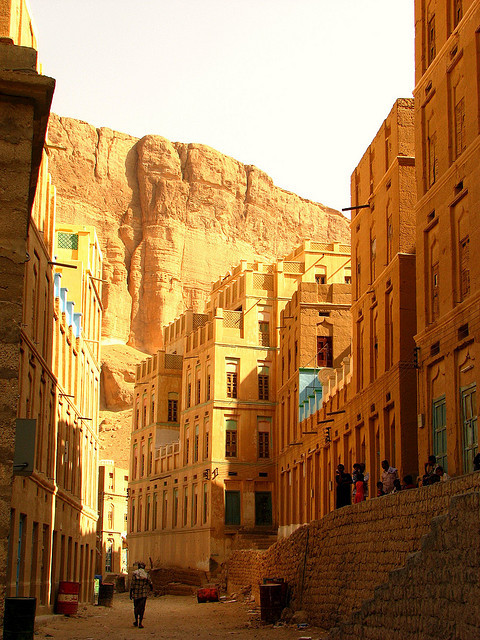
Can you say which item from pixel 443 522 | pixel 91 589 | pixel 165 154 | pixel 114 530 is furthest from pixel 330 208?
pixel 443 522

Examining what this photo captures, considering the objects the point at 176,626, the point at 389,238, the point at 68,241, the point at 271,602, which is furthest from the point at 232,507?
the point at 271,602

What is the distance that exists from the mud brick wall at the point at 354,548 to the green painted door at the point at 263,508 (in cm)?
2401

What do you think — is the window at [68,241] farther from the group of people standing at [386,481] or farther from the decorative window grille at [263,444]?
the group of people standing at [386,481]

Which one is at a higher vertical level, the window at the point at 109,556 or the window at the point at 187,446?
the window at the point at 187,446

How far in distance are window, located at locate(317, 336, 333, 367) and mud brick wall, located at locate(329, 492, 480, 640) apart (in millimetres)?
30595

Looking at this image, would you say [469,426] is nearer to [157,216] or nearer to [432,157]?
[432,157]

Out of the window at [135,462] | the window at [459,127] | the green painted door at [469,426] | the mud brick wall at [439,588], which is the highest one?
the window at [459,127]

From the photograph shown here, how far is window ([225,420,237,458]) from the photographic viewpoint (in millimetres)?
54625

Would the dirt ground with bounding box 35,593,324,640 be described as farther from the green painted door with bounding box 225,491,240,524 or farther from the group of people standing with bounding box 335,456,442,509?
the green painted door with bounding box 225,491,240,524

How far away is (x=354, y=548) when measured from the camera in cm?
2017

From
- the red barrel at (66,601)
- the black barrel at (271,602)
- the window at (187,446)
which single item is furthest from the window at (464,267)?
the window at (187,446)

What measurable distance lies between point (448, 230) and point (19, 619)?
40.9 feet

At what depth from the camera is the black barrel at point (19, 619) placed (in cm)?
1659

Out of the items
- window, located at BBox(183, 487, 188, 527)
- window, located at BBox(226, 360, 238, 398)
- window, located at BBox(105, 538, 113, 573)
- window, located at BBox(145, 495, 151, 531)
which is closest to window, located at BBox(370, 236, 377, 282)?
window, located at BBox(226, 360, 238, 398)
